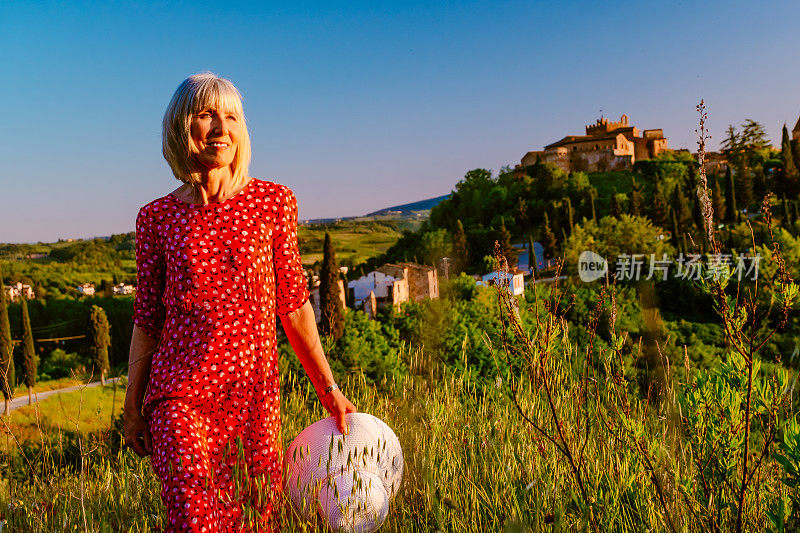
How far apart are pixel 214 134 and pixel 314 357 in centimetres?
82

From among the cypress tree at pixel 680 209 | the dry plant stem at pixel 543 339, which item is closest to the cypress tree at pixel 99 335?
the dry plant stem at pixel 543 339

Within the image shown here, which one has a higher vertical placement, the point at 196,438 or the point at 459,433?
the point at 196,438

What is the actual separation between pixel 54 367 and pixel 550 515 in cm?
4991

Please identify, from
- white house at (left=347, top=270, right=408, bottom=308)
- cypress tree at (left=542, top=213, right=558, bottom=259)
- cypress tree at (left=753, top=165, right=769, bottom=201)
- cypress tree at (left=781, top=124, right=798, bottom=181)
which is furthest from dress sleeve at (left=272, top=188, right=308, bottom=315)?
cypress tree at (left=753, top=165, right=769, bottom=201)

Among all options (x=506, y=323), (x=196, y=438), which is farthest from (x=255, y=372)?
(x=506, y=323)

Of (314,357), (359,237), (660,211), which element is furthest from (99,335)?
(359,237)

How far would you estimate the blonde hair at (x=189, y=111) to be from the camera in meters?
1.89

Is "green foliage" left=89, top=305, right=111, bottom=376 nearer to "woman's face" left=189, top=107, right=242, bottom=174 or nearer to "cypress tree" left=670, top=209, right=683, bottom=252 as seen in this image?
"woman's face" left=189, top=107, right=242, bottom=174

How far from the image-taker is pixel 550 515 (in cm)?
141

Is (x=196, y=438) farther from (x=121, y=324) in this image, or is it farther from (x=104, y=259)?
(x=104, y=259)

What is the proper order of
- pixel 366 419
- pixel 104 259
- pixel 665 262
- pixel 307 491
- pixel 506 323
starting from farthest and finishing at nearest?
pixel 104 259 < pixel 665 262 < pixel 366 419 < pixel 307 491 < pixel 506 323

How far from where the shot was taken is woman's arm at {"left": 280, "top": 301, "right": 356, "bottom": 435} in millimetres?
2049

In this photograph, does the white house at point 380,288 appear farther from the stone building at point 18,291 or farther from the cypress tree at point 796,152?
the cypress tree at point 796,152

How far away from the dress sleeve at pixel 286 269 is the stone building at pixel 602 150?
7730 cm
